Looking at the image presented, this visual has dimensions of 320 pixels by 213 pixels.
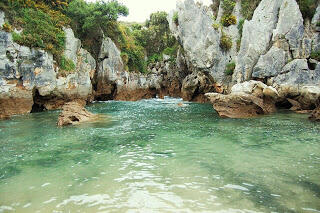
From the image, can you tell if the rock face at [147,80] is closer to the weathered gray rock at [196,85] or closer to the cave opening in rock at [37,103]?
the weathered gray rock at [196,85]

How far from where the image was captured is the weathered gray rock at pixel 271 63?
2222cm

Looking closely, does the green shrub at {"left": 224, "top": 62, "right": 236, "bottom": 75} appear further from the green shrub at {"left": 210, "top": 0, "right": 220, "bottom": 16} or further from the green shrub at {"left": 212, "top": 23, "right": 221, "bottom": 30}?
the green shrub at {"left": 210, "top": 0, "right": 220, "bottom": 16}

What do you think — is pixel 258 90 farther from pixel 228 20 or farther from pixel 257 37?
pixel 228 20

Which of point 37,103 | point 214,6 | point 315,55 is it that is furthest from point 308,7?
point 37,103

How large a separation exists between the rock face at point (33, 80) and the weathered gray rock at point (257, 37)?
17.9m

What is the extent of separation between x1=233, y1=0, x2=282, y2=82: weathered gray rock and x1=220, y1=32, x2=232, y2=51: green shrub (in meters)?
3.43

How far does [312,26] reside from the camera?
22.4 meters

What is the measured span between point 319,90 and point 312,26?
8.35 metres

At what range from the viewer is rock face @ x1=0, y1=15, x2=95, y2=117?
19062 mm

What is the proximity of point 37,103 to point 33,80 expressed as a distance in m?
3.33

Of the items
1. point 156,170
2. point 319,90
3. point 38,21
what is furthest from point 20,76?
point 319,90

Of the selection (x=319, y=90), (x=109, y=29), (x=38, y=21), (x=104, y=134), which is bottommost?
(x=104, y=134)

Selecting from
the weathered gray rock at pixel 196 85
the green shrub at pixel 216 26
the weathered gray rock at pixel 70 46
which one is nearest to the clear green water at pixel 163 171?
the weathered gray rock at pixel 70 46

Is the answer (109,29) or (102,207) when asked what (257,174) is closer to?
(102,207)
